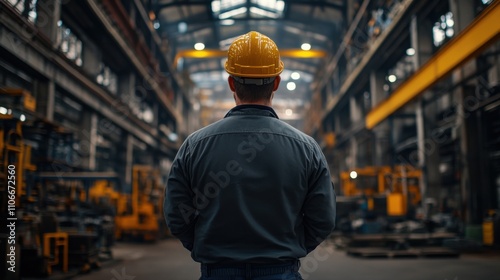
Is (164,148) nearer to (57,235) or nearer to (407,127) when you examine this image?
(407,127)

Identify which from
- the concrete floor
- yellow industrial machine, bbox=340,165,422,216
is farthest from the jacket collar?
yellow industrial machine, bbox=340,165,422,216

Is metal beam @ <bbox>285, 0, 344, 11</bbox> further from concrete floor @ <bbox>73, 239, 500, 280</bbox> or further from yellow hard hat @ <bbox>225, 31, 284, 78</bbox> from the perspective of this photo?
yellow hard hat @ <bbox>225, 31, 284, 78</bbox>

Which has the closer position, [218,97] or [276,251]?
[276,251]

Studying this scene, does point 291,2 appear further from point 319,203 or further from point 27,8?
point 319,203

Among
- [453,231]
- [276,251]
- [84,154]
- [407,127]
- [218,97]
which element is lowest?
[453,231]

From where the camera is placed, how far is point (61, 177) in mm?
10398

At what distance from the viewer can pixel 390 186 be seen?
596 inches

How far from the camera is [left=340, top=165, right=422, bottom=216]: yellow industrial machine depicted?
1380 cm

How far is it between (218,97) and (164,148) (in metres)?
17.6

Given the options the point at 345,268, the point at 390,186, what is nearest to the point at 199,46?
the point at 390,186

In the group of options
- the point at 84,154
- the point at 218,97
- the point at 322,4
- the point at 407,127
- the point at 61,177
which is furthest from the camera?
the point at 218,97

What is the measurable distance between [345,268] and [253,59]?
23.9ft

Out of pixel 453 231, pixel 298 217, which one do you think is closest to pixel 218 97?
pixel 453 231

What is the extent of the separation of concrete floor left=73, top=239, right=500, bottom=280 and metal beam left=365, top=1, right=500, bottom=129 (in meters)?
4.15
